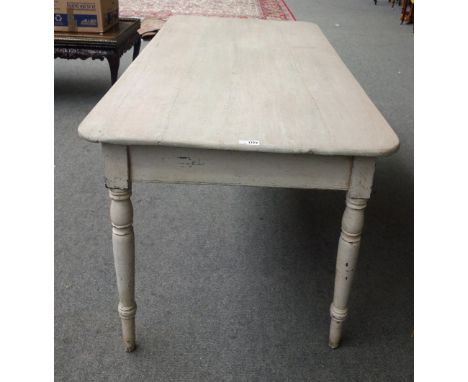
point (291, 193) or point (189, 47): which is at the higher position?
point (189, 47)

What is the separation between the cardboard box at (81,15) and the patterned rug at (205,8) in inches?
82.5

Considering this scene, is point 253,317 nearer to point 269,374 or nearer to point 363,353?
point 269,374

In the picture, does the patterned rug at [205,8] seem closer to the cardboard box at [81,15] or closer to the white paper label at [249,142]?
the cardboard box at [81,15]

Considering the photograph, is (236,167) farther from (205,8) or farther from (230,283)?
(205,8)

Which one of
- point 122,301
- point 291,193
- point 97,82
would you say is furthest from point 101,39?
point 122,301

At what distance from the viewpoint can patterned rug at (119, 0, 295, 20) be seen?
4863mm

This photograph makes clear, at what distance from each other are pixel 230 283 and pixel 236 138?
63 cm

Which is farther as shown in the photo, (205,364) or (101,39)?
(101,39)

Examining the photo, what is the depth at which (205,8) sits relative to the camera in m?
5.21

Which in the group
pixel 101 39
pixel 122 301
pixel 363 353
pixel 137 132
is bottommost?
pixel 363 353

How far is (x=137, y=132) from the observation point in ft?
3.10

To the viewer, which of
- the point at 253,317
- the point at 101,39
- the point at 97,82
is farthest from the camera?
the point at 97,82

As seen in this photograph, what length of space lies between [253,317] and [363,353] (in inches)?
12.1

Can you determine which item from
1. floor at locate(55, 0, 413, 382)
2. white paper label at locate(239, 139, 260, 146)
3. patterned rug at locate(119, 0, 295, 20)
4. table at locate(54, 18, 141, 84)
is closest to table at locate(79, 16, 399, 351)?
white paper label at locate(239, 139, 260, 146)
